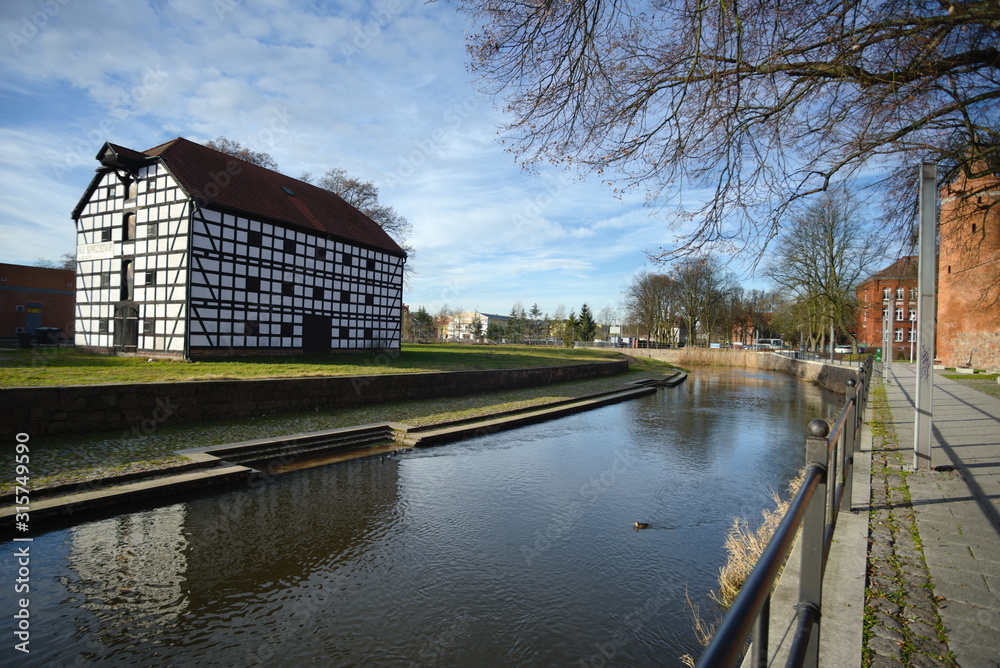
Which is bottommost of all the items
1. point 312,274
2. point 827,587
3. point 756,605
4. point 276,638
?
point 276,638

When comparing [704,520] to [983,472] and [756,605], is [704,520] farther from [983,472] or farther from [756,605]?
[756,605]

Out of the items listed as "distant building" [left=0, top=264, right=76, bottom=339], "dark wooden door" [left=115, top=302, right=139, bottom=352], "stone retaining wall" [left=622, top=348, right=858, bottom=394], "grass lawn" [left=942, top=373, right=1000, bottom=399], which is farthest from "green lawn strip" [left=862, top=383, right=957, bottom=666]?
"distant building" [left=0, top=264, right=76, bottom=339]

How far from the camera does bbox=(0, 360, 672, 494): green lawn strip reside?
7672 millimetres

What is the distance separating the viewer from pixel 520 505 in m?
7.98

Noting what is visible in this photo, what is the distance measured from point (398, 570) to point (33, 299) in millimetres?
45335

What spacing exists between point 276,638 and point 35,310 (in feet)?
148

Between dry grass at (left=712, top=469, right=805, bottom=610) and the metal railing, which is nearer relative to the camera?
the metal railing

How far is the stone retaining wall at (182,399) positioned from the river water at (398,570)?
3780 mm

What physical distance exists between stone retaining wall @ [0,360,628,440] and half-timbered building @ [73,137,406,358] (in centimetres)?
794

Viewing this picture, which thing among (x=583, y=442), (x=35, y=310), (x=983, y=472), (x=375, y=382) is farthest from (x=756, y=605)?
(x=35, y=310)

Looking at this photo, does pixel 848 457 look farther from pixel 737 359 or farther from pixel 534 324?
pixel 534 324

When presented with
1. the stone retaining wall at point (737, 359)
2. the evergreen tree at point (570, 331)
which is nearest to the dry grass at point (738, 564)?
the stone retaining wall at point (737, 359)

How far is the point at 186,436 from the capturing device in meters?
10.0

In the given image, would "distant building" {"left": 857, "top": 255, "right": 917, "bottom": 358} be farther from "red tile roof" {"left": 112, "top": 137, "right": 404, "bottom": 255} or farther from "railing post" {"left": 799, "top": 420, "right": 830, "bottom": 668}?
"red tile roof" {"left": 112, "top": 137, "right": 404, "bottom": 255}
